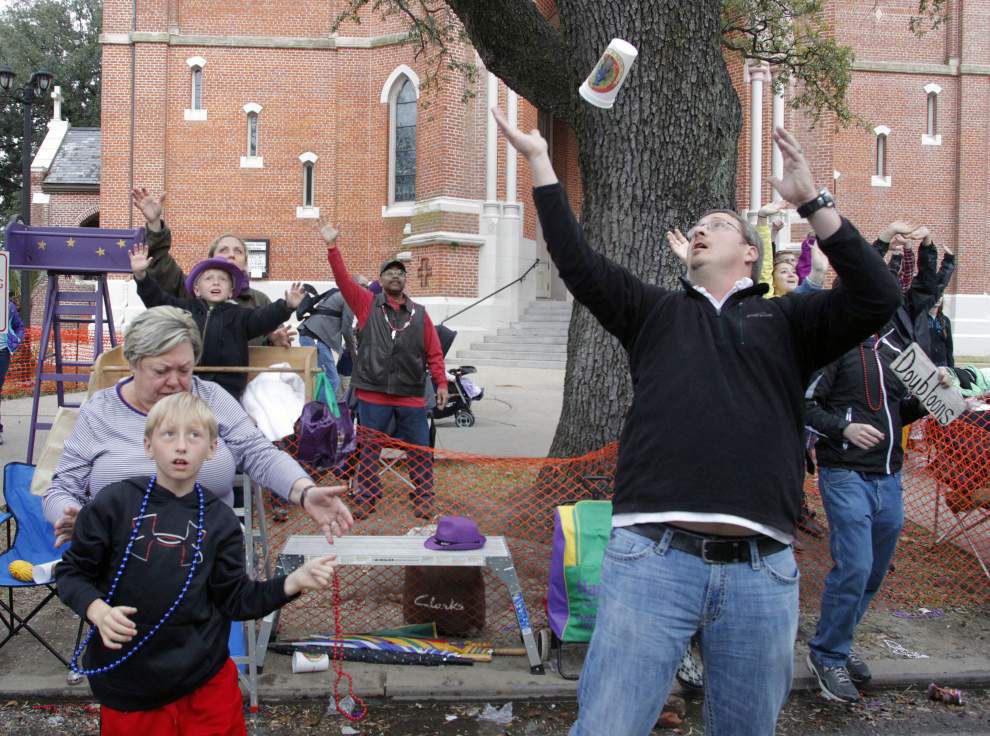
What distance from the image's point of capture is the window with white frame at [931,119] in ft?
78.2

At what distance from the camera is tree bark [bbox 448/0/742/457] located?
552 cm

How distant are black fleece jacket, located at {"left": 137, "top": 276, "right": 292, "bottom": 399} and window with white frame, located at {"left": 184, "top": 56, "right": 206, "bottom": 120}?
21.1 metres

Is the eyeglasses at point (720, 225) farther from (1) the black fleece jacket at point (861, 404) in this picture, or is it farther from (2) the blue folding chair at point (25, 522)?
(2) the blue folding chair at point (25, 522)

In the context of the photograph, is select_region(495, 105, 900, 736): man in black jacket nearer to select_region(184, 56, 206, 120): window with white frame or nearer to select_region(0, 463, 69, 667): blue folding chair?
select_region(0, 463, 69, 667): blue folding chair

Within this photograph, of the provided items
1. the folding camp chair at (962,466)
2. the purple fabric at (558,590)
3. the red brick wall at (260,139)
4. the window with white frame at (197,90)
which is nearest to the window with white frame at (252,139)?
the red brick wall at (260,139)

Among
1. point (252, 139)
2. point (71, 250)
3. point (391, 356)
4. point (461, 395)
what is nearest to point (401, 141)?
point (252, 139)

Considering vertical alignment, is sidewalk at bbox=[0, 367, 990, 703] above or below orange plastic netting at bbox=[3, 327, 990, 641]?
below

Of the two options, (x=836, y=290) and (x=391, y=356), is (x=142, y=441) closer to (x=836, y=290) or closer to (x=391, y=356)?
(x=836, y=290)

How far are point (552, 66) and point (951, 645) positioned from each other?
4.41 meters

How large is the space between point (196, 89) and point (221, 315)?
21.7 meters

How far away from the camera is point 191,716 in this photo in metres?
2.48

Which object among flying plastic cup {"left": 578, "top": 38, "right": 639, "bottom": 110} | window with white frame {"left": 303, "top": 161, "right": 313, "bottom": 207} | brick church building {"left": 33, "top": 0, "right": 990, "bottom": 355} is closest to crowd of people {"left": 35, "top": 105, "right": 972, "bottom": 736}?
flying plastic cup {"left": 578, "top": 38, "right": 639, "bottom": 110}

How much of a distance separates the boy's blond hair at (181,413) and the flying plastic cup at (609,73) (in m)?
1.68

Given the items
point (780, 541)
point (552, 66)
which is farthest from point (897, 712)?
point (552, 66)
